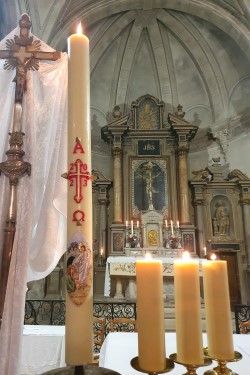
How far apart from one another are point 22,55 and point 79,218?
90cm

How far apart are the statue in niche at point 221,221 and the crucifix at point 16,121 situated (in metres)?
8.36

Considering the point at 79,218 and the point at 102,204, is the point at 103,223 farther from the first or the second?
the point at 79,218

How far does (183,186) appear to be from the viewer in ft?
29.6

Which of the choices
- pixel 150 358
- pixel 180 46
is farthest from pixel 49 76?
pixel 180 46

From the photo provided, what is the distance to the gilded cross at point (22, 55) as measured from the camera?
4.39 ft

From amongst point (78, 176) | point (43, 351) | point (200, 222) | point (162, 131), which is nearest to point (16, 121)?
point (78, 176)

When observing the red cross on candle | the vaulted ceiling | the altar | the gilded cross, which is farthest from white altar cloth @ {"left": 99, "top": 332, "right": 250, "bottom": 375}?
the vaulted ceiling

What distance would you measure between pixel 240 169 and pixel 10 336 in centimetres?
948

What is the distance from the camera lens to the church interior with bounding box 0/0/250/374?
8.29m

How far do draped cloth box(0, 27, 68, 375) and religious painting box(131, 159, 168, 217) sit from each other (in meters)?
7.54

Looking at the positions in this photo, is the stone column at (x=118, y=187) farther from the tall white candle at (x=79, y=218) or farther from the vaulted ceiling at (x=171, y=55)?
the tall white candle at (x=79, y=218)

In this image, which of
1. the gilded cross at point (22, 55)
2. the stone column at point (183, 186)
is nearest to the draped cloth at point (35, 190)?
the gilded cross at point (22, 55)

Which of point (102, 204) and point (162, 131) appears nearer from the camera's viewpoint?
point (102, 204)

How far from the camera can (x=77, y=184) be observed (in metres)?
0.94
